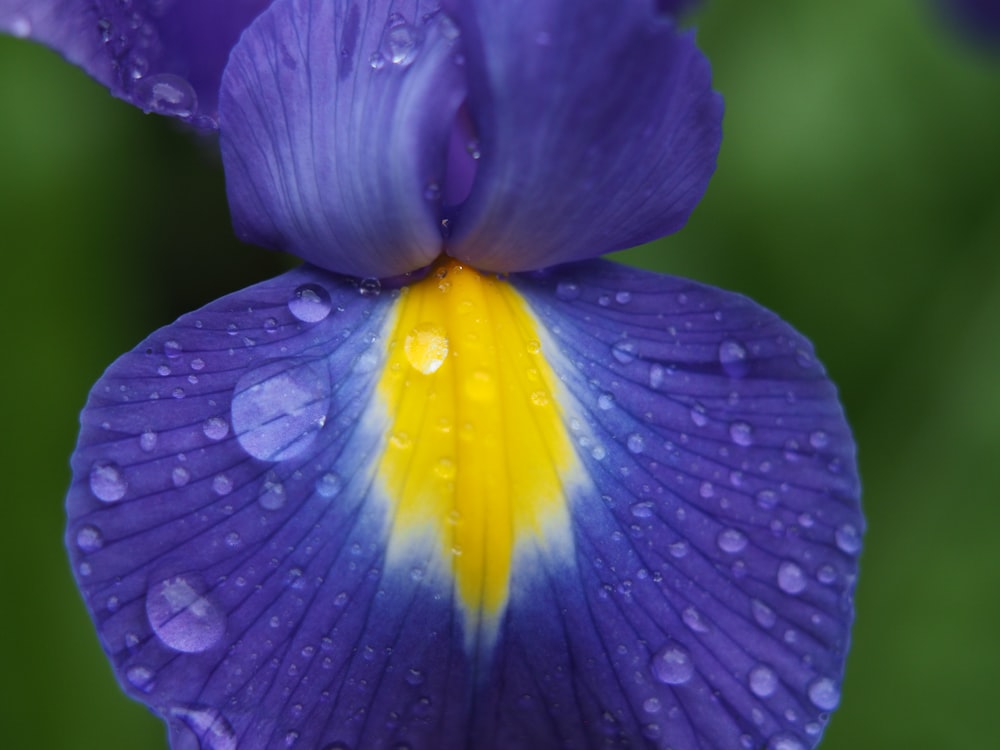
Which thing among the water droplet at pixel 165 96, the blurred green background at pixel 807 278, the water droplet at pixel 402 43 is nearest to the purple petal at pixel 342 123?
the water droplet at pixel 402 43

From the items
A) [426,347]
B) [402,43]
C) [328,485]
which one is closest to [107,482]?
[328,485]

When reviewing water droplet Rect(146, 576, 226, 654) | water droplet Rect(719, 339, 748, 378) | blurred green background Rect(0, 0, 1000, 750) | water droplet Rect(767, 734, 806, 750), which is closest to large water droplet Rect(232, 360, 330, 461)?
water droplet Rect(146, 576, 226, 654)

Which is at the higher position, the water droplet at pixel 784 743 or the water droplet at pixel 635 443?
the water droplet at pixel 635 443

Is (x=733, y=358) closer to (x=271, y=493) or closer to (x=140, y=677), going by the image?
(x=271, y=493)

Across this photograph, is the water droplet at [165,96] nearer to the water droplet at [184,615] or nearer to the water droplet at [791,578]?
the water droplet at [184,615]

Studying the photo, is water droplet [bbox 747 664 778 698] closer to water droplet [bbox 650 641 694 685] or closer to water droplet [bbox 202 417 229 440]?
water droplet [bbox 650 641 694 685]

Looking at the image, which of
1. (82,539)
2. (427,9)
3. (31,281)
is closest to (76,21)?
(427,9)

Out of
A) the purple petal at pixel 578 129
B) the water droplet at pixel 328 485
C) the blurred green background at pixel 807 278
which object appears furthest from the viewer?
the blurred green background at pixel 807 278
